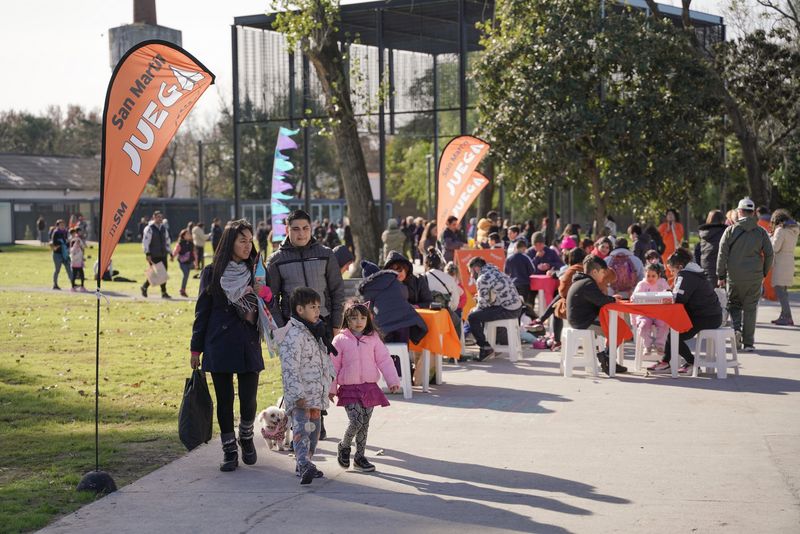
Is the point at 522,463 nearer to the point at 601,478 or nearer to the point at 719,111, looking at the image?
the point at 601,478

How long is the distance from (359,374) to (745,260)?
8.00m

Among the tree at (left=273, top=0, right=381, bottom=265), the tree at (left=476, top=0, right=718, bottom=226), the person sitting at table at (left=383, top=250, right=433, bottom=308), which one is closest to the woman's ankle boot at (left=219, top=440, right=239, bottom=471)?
the person sitting at table at (left=383, top=250, right=433, bottom=308)

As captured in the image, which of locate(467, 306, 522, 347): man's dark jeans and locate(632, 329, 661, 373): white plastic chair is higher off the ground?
locate(467, 306, 522, 347): man's dark jeans

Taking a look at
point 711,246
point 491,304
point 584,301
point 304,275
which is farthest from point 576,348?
point 711,246

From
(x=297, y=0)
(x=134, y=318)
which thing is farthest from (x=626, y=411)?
(x=297, y=0)

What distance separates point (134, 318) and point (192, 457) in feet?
43.0

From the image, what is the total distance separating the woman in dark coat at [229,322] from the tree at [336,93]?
15.7 meters

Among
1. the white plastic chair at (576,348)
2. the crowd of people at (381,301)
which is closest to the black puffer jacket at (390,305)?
the crowd of people at (381,301)

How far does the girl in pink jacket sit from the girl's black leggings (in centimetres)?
59

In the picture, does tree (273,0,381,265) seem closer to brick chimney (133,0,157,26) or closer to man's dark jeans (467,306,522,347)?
brick chimney (133,0,157,26)

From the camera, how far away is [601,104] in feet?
80.6

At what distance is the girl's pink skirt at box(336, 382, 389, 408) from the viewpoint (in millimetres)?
8070

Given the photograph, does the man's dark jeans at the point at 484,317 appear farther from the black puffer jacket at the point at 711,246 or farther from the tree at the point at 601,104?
the tree at the point at 601,104

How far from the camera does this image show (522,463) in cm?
830
